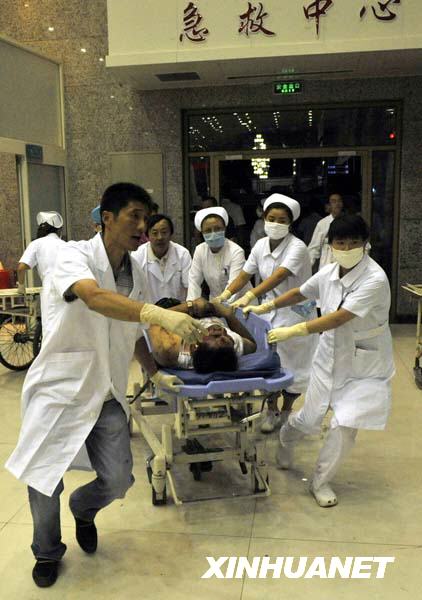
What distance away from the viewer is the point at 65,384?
1973mm

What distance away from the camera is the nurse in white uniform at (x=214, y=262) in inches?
143

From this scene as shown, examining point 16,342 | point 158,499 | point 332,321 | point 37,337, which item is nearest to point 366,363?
point 332,321

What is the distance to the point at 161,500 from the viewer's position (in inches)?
103

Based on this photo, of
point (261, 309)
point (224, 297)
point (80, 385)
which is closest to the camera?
point (80, 385)

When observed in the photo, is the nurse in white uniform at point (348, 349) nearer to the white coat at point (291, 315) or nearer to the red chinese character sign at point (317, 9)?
the white coat at point (291, 315)

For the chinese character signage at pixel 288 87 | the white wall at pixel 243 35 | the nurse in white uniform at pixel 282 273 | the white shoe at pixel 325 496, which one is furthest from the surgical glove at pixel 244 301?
the chinese character signage at pixel 288 87

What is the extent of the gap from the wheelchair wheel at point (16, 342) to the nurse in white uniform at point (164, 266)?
1.56 m

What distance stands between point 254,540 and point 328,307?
1.04m

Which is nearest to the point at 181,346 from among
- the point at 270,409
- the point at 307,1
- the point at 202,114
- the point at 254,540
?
the point at 254,540

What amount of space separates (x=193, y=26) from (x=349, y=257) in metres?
3.82

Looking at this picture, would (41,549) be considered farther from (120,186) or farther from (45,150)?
(45,150)

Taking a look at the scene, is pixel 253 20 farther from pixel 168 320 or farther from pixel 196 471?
pixel 168 320

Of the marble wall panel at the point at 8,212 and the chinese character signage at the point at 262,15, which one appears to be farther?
the marble wall panel at the point at 8,212

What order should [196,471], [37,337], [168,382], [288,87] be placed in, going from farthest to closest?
[288,87] → [37,337] → [196,471] → [168,382]
